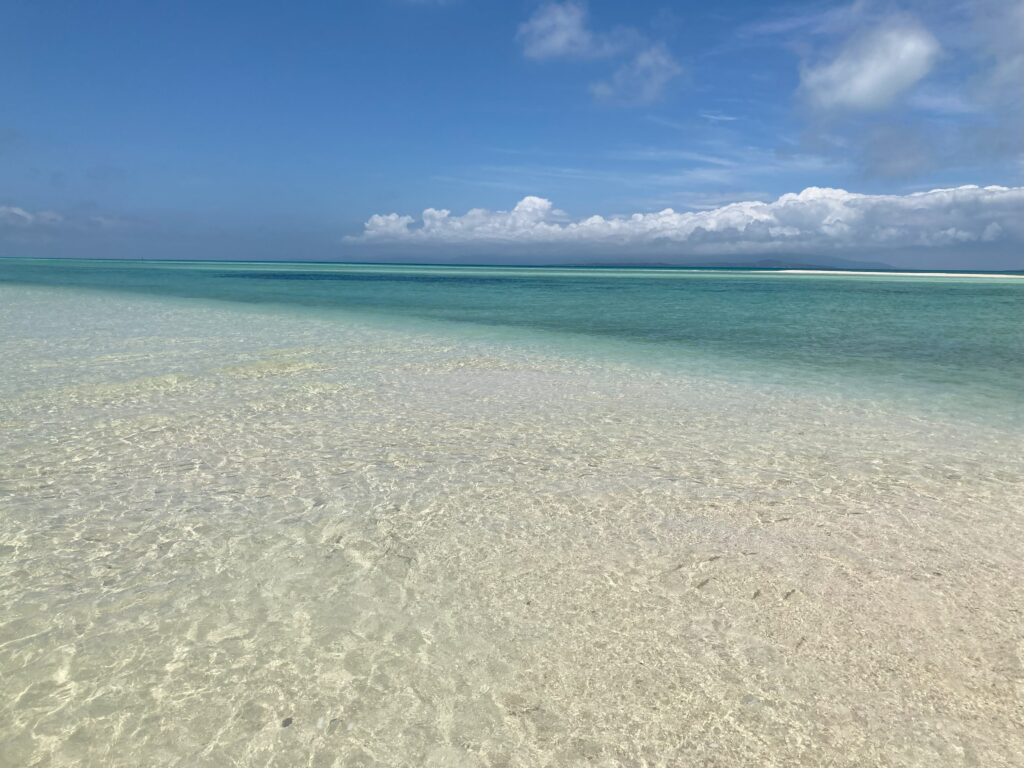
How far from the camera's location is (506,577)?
4.64 meters

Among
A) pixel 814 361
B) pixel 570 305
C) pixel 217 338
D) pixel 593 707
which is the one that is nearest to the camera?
pixel 593 707

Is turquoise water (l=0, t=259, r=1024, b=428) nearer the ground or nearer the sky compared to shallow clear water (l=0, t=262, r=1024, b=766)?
nearer the ground

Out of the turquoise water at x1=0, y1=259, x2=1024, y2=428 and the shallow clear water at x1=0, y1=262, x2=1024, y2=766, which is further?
the turquoise water at x1=0, y1=259, x2=1024, y2=428

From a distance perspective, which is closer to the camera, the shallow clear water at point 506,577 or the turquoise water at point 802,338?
the shallow clear water at point 506,577

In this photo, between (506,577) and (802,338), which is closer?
A: (506,577)

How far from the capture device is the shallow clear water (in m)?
3.18

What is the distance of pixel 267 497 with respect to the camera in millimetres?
6016

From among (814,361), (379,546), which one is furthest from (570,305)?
(379,546)

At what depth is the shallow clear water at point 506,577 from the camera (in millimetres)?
3182

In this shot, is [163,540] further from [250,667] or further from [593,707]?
[593,707]

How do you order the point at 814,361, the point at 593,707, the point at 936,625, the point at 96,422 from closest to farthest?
the point at 593,707 < the point at 936,625 < the point at 96,422 < the point at 814,361

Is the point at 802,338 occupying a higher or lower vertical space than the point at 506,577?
lower

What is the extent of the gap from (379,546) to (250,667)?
5.13 feet

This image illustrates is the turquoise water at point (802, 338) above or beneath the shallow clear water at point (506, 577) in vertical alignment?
beneath
